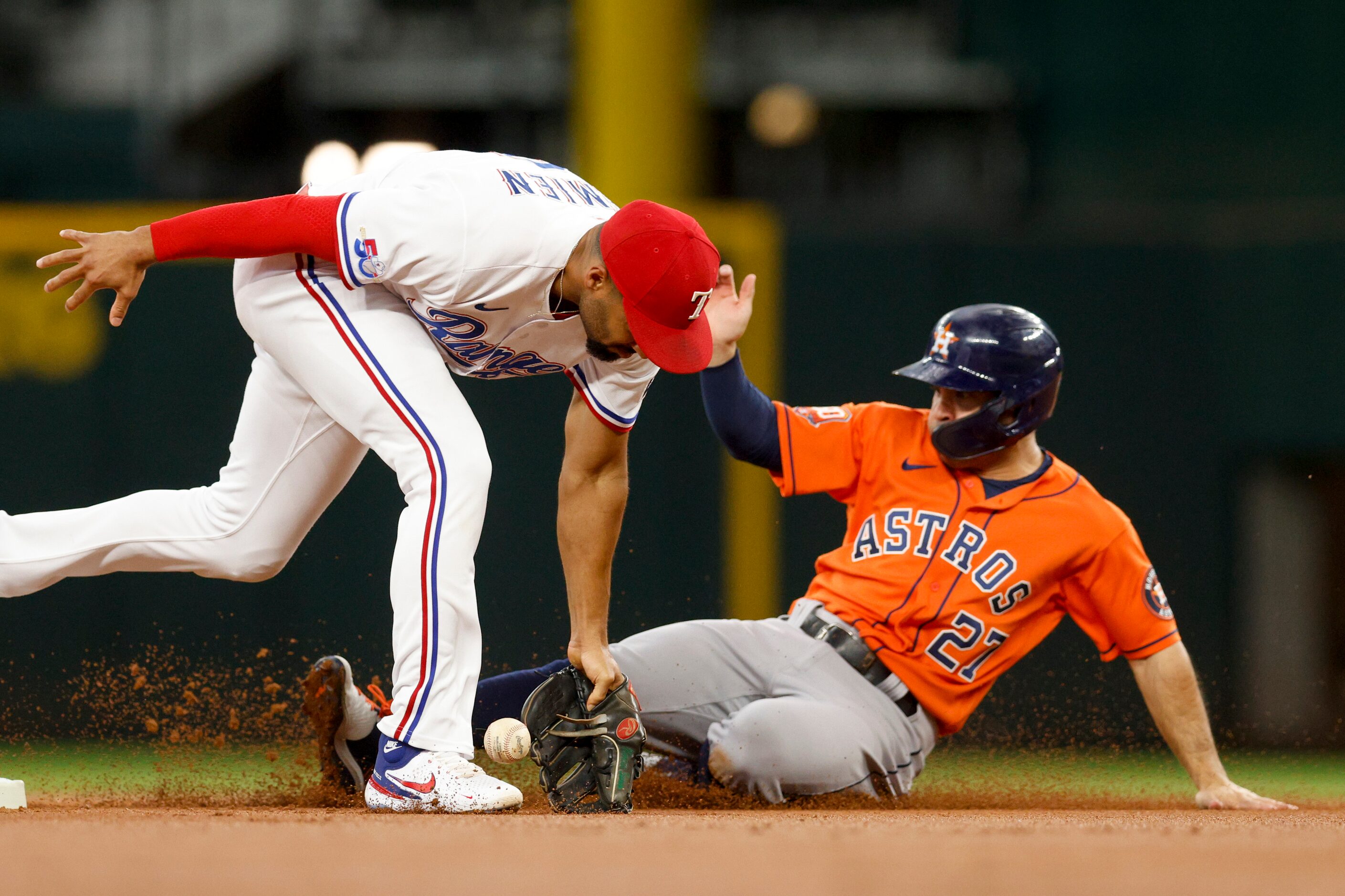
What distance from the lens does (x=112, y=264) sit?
288 centimetres

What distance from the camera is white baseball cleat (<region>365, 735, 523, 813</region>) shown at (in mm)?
2801

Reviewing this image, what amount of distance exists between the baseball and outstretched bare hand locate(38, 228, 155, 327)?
1.09 m

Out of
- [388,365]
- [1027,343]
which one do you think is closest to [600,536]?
[388,365]

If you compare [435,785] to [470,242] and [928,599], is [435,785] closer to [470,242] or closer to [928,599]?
[470,242]

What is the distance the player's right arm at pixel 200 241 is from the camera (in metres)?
2.88

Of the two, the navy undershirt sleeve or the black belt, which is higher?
the navy undershirt sleeve

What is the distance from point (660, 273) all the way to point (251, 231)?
811 millimetres

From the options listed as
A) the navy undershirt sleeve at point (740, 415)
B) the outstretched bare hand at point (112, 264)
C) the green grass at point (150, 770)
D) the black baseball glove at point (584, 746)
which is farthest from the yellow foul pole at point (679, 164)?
the outstretched bare hand at point (112, 264)

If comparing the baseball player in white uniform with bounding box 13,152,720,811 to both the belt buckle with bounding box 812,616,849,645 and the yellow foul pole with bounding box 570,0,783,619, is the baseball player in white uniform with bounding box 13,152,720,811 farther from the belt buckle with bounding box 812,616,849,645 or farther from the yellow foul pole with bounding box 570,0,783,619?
the yellow foul pole with bounding box 570,0,783,619

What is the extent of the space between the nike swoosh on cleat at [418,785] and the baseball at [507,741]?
18 cm

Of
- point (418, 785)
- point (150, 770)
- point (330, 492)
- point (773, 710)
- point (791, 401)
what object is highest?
point (330, 492)

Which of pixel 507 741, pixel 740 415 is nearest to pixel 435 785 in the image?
pixel 507 741

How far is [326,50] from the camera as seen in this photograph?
11305mm

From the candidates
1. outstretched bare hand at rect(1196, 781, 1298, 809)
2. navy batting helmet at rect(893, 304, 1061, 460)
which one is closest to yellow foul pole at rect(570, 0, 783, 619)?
navy batting helmet at rect(893, 304, 1061, 460)
